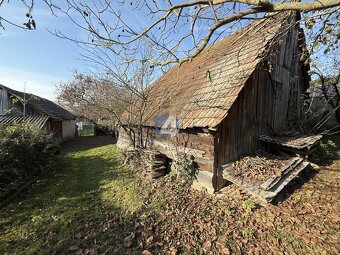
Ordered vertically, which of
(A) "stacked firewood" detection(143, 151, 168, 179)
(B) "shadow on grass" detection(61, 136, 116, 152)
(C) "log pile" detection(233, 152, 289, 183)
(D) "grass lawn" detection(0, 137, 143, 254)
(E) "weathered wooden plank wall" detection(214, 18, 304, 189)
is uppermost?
(E) "weathered wooden plank wall" detection(214, 18, 304, 189)

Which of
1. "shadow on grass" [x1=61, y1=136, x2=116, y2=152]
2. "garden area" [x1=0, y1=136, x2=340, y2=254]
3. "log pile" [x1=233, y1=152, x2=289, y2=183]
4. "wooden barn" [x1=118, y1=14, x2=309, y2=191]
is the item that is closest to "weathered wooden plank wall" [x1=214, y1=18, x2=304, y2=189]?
"wooden barn" [x1=118, y1=14, x2=309, y2=191]

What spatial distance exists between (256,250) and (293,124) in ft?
22.4

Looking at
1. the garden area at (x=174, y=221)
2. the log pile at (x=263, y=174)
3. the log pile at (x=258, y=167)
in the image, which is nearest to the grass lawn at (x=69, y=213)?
the garden area at (x=174, y=221)

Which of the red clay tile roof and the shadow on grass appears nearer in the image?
the red clay tile roof

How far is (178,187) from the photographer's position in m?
6.32

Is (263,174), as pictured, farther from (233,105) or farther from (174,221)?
(174,221)

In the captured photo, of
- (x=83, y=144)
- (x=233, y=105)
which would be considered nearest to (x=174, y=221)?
(x=233, y=105)

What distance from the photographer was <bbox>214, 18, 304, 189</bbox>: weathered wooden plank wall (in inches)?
227

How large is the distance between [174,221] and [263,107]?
4920 millimetres

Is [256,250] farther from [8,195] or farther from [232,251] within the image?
[8,195]

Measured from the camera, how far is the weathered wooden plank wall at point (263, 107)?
18.9 feet

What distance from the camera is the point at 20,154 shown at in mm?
8133

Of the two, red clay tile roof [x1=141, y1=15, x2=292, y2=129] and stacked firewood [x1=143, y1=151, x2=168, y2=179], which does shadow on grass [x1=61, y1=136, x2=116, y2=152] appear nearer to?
red clay tile roof [x1=141, y1=15, x2=292, y2=129]

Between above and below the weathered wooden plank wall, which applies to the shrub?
below
